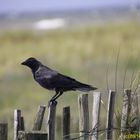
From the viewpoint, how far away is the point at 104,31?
34281 millimetres

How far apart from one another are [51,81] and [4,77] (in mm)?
12433

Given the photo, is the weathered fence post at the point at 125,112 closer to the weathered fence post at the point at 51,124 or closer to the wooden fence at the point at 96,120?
the wooden fence at the point at 96,120

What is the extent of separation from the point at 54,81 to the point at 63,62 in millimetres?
14854

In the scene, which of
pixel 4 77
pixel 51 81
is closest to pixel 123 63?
pixel 4 77

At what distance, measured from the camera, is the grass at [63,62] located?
1462cm

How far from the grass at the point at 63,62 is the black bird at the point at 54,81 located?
1.29 m

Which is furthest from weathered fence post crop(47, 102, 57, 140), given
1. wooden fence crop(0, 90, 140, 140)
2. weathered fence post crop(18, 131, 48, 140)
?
weathered fence post crop(18, 131, 48, 140)

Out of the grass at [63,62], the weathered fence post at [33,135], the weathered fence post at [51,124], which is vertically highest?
the grass at [63,62]

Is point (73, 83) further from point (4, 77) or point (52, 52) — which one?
point (52, 52)

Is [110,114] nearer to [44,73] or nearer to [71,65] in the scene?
[44,73]

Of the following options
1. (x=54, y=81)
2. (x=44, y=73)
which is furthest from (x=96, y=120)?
(x=44, y=73)

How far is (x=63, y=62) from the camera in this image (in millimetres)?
23500

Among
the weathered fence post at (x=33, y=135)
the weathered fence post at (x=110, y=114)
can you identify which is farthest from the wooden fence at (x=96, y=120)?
the weathered fence post at (x=33, y=135)

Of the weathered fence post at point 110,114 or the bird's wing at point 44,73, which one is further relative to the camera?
the bird's wing at point 44,73
